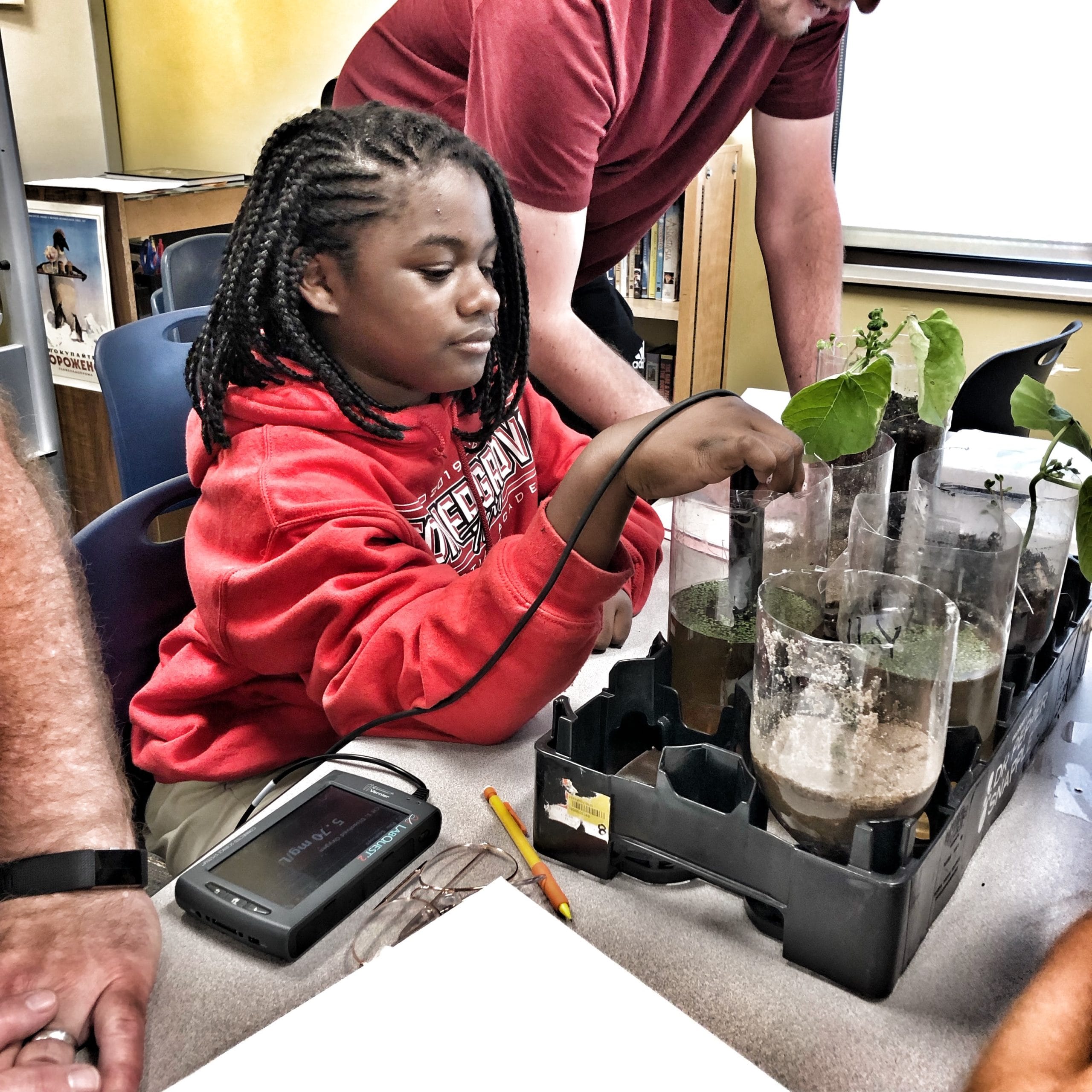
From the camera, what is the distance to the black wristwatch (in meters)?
0.64

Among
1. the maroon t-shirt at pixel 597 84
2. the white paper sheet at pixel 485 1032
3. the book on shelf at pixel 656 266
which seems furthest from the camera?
the book on shelf at pixel 656 266

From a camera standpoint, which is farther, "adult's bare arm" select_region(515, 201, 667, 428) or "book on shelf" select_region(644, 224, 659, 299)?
"book on shelf" select_region(644, 224, 659, 299)

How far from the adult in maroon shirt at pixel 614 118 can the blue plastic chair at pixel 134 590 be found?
49cm

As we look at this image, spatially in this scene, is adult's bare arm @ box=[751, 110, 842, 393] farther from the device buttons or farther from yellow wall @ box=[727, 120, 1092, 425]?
the device buttons

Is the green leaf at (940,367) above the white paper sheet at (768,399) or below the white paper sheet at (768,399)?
above

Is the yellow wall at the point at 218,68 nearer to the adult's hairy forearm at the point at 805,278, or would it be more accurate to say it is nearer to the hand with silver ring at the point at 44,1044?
the adult's hairy forearm at the point at 805,278

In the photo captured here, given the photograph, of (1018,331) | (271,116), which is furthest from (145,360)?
(1018,331)

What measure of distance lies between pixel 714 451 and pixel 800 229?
3.91ft

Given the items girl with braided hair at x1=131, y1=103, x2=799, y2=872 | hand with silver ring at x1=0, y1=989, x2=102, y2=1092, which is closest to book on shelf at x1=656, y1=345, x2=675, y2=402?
girl with braided hair at x1=131, y1=103, x2=799, y2=872

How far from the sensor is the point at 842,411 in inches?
29.2

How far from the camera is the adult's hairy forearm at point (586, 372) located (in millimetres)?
1283

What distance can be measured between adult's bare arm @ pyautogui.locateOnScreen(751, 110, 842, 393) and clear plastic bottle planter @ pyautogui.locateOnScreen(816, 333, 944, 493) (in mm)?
756

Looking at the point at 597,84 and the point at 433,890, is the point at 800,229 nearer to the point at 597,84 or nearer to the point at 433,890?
the point at 597,84

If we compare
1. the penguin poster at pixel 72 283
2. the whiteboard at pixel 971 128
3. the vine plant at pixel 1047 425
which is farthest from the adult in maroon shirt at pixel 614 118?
the penguin poster at pixel 72 283
